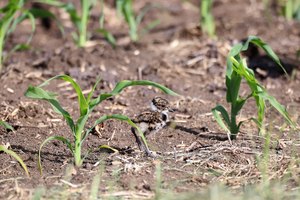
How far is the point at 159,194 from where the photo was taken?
550 centimetres

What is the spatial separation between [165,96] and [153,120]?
5.90 feet

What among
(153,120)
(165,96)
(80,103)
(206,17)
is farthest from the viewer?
(206,17)

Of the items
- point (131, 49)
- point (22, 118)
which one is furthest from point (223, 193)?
point (131, 49)

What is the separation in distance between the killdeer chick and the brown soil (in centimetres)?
15

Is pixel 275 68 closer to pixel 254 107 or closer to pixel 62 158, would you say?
pixel 254 107

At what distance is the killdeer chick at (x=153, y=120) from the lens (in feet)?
21.9

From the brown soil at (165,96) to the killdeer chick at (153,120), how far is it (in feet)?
0.49

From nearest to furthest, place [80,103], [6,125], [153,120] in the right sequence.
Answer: [80,103], [6,125], [153,120]

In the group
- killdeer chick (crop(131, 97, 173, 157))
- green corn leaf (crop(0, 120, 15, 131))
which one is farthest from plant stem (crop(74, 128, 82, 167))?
green corn leaf (crop(0, 120, 15, 131))

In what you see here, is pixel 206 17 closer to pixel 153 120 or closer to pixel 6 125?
pixel 153 120

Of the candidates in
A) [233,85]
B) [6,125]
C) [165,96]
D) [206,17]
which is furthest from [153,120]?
[206,17]

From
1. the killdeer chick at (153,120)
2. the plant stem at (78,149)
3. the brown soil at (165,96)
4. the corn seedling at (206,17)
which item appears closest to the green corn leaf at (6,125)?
the brown soil at (165,96)

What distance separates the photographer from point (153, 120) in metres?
6.83

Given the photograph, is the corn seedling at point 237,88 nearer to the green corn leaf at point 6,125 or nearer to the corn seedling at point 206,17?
the green corn leaf at point 6,125
